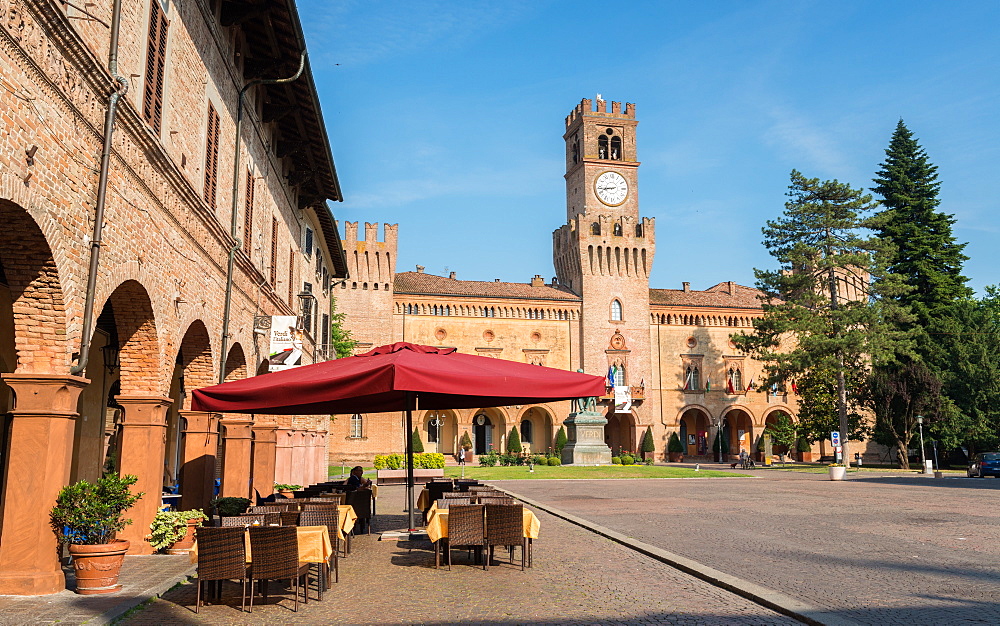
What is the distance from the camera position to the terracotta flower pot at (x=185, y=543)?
10.9 metres

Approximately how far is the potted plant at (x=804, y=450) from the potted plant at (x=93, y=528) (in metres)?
57.2

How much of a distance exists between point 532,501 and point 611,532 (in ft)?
25.4

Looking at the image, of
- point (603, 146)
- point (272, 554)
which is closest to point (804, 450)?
point (603, 146)

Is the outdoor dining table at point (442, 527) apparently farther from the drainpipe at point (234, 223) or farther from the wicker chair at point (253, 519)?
the drainpipe at point (234, 223)

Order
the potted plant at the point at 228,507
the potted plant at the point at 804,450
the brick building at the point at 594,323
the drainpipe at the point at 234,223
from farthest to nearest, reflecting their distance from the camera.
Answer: the potted plant at the point at 804,450 < the brick building at the point at 594,323 < the drainpipe at the point at 234,223 < the potted plant at the point at 228,507

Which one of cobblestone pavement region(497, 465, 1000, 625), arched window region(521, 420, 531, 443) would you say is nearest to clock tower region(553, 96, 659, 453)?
arched window region(521, 420, 531, 443)

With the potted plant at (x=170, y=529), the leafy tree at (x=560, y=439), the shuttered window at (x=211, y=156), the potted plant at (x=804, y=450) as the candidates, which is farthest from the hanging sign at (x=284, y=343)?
the potted plant at (x=804, y=450)

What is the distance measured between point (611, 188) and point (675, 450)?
21.7 m

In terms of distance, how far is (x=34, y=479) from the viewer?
762cm

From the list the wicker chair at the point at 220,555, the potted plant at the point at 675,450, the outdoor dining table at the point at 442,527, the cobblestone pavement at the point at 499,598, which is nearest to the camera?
the cobblestone pavement at the point at 499,598

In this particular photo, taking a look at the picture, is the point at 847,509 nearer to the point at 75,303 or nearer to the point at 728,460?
the point at 75,303

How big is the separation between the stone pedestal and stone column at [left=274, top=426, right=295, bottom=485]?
23110 millimetres

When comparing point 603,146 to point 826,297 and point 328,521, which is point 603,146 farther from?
point 328,521

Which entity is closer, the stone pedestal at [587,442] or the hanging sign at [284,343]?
the hanging sign at [284,343]
